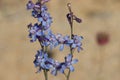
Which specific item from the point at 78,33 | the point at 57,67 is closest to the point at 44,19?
the point at 57,67

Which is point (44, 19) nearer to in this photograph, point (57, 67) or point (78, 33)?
point (57, 67)

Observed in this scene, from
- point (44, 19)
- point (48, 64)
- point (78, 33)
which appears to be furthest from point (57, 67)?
point (78, 33)

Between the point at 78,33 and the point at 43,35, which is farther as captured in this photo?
the point at 78,33

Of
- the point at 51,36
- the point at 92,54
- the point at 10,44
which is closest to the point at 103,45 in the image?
the point at 92,54

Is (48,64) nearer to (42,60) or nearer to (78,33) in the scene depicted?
(42,60)

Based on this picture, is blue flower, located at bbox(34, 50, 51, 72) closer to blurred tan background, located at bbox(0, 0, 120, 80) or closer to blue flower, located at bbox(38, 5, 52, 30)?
blue flower, located at bbox(38, 5, 52, 30)

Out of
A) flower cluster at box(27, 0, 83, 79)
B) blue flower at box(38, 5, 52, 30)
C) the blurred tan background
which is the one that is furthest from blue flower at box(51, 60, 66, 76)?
the blurred tan background

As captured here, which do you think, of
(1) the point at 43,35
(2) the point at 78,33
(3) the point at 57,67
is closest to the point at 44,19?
(1) the point at 43,35

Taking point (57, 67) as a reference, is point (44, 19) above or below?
above
